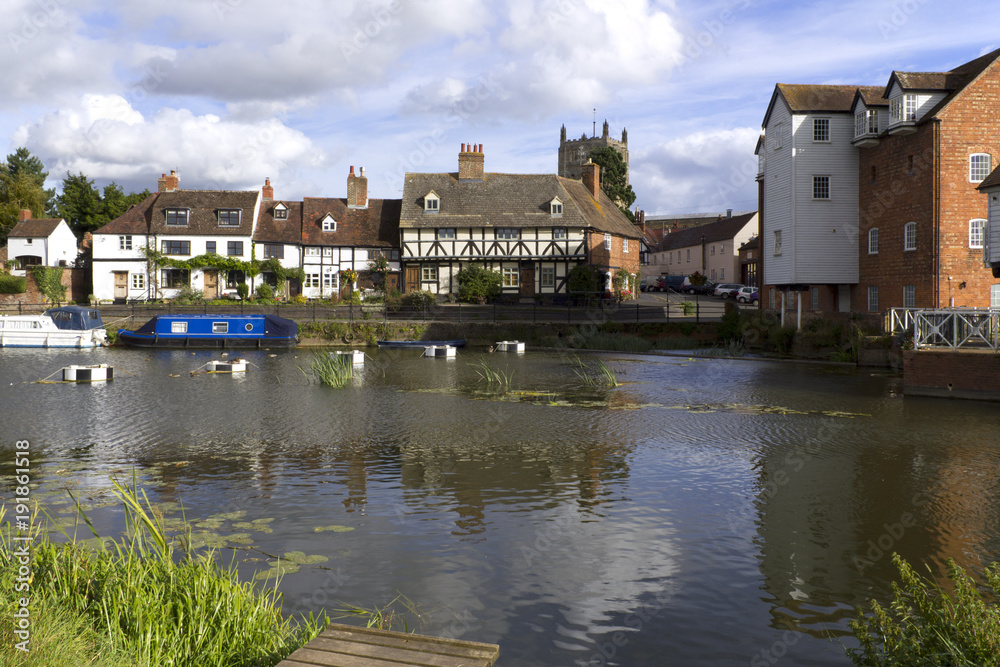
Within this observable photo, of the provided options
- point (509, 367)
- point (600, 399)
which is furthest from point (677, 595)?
point (509, 367)

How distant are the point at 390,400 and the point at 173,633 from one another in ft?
50.2

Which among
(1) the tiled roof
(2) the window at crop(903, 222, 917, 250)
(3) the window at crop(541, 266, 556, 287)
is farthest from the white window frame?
(1) the tiled roof

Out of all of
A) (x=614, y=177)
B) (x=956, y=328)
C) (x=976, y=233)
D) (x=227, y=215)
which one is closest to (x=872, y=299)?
(x=976, y=233)

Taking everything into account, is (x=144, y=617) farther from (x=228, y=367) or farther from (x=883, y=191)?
(x=883, y=191)

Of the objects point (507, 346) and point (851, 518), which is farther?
point (507, 346)

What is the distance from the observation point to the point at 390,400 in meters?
20.5

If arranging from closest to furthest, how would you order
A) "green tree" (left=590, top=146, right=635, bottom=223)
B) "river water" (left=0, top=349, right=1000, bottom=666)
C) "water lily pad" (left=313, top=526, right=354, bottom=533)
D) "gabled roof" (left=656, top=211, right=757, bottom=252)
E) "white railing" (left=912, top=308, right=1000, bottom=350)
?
"river water" (left=0, top=349, right=1000, bottom=666)
"water lily pad" (left=313, top=526, right=354, bottom=533)
"white railing" (left=912, top=308, right=1000, bottom=350)
"gabled roof" (left=656, top=211, right=757, bottom=252)
"green tree" (left=590, top=146, right=635, bottom=223)

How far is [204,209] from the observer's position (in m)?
58.0

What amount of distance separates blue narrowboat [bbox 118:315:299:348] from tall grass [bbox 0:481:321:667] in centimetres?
3603

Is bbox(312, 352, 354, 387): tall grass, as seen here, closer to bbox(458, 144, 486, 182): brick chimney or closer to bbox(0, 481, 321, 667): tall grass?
bbox(0, 481, 321, 667): tall grass

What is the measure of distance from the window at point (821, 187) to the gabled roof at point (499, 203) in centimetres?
2031

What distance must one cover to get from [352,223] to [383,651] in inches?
2198

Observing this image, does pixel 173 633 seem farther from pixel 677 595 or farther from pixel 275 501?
pixel 275 501

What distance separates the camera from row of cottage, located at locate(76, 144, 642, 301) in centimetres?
5444
